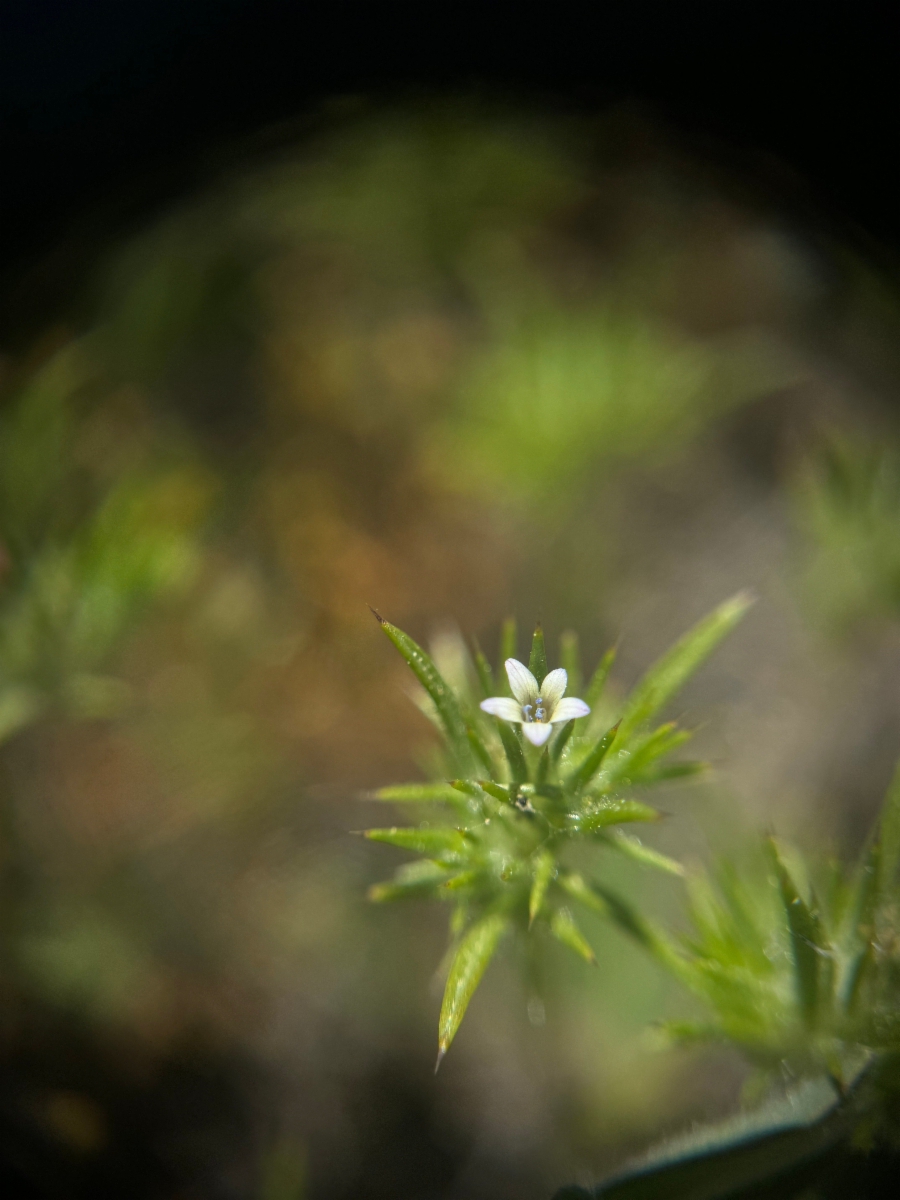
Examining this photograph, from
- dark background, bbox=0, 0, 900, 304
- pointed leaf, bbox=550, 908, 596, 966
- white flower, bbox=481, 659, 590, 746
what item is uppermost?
dark background, bbox=0, 0, 900, 304

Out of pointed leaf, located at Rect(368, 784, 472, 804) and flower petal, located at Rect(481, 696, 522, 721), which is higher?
flower petal, located at Rect(481, 696, 522, 721)

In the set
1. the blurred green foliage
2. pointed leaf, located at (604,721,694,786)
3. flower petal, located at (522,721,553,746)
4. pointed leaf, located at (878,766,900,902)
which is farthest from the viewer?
the blurred green foliage

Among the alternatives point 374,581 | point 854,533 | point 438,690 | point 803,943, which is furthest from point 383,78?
point 803,943

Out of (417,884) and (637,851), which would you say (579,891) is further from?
(417,884)

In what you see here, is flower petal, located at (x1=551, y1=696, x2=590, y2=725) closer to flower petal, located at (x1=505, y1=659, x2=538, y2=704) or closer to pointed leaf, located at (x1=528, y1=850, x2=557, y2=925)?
flower petal, located at (x1=505, y1=659, x2=538, y2=704)

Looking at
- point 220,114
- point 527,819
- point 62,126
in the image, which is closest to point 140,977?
point 527,819

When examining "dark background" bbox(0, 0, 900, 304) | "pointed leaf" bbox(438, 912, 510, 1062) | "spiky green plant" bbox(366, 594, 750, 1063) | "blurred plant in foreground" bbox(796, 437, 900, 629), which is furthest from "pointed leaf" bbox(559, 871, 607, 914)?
"dark background" bbox(0, 0, 900, 304)

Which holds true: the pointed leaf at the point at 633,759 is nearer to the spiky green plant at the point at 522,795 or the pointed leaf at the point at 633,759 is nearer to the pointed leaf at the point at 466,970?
the spiky green plant at the point at 522,795

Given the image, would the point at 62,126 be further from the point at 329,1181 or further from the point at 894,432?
the point at 329,1181

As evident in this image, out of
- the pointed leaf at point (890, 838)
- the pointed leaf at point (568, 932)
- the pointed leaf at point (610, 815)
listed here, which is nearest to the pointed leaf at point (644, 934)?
the pointed leaf at point (568, 932)
